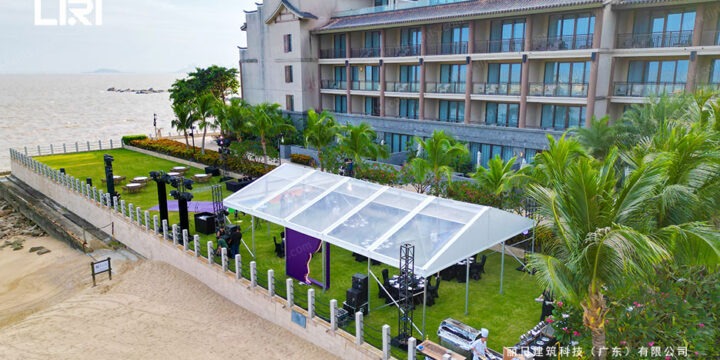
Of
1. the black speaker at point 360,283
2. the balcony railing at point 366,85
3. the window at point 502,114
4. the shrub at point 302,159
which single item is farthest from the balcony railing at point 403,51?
the black speaker at point 360,283

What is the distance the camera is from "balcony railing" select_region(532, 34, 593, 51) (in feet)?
100

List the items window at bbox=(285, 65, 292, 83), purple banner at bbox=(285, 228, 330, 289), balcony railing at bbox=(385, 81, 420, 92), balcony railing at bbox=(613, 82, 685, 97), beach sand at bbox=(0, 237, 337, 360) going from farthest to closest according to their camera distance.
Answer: window at bbox=(285, 65, 292, 83), balcony railing at bbox=(385, 81, 420, 92), balcony railing at bbox=(613, 82, 685, 97), purple banner at bbox=(285, 228, 330, 289), beach sand at bbox=(0, 237, 337, 360)

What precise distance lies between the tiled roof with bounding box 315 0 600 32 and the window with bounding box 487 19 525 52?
1.38 metres

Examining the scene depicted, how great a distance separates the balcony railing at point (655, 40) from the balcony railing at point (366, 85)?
1928cm

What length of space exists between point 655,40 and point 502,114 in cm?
1036

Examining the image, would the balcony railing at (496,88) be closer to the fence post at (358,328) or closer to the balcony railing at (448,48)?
the balcony railing at (448,48)

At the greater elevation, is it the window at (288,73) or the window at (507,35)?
the window at (507,35)

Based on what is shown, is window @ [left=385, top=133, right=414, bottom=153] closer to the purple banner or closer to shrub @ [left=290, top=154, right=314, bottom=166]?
shrub @ [left=290, top=154, right=314, bottom=166]

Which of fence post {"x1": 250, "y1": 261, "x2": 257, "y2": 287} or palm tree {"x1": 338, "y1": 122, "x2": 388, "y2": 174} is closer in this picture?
fence post {"x1": 250, "y1": 261, "x2": 257, "y2": 287}

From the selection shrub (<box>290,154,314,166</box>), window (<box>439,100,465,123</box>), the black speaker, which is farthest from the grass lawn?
window (<box>439,100,465,123</box>)

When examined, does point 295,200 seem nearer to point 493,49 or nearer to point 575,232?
point 575,232

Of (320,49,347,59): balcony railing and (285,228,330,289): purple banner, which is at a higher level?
(320,49,347,59): balcony railing

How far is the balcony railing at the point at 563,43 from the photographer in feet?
100

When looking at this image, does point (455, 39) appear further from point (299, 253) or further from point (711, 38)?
point (299, 253)
